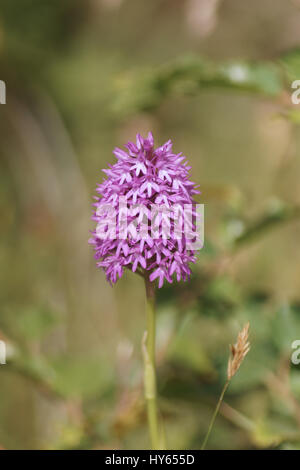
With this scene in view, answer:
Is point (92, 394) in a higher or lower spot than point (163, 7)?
lower

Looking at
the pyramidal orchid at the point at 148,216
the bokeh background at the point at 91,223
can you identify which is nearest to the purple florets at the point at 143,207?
the pyramidal orchid at the point at 148,216

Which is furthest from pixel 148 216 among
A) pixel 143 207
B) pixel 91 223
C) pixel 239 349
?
pixel 91 223

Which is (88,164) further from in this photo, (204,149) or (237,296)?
(237,296)

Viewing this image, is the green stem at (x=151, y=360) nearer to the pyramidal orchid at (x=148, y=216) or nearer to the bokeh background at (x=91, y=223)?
the pyramidal orchid at (x=148, y=216)

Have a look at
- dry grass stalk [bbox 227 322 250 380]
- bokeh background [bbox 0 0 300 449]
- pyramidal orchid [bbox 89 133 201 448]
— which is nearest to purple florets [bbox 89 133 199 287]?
pyramidal orchid [bbox 89 133 201 448]

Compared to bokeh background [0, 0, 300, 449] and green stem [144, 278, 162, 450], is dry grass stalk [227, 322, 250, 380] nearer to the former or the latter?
green stem [144, 278, 162, 450]

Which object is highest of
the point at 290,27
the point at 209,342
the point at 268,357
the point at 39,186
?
the point at 290,27
